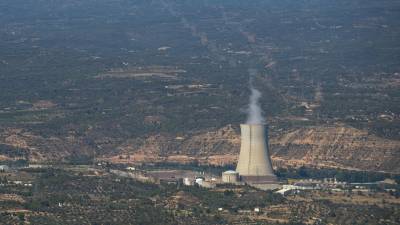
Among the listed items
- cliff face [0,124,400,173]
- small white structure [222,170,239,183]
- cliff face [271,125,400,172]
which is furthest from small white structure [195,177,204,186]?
cliff face [271,125,400,172]

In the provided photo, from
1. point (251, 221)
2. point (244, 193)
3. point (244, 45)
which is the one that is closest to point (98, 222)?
point (251, 221)

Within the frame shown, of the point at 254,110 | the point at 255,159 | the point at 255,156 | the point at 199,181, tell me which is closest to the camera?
the point at 199,181

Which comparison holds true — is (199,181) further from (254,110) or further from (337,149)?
(254,110)

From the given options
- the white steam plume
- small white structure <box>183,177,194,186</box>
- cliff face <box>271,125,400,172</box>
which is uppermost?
the white steam plume

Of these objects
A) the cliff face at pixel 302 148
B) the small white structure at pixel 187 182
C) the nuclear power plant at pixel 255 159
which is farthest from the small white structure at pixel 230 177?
the cliff face at pixel 302 148

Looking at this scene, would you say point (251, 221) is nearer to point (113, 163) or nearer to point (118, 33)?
point (113, 163)

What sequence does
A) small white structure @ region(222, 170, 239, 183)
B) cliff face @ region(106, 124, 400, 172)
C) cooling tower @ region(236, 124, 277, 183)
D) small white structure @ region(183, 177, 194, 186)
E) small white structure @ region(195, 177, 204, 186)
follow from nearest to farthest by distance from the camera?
small white structure @ region(183, 177, 194, 186) → small white structure @ region(195, 177, 204, 186) → cooling tower @ region(236, 124, 277, 183) → small white structure @ region(222, 170, 239, 183) → cliff face @ region(106, 124, 400, 172)

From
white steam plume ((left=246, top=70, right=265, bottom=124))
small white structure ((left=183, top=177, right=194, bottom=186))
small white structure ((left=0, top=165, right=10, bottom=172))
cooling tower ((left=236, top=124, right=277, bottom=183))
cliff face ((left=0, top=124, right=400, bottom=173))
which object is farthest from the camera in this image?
white steam plume ((left=246, top=70, right=265, bottom=124))

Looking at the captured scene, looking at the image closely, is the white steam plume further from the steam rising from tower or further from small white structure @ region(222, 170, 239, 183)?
small white structure @ region(222, 170, 239, 183)

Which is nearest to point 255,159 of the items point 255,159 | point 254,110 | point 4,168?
point 255,159
